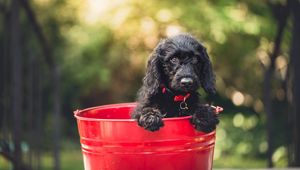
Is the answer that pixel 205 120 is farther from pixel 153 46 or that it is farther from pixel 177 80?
pixel 153 46

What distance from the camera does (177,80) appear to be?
2.44 m

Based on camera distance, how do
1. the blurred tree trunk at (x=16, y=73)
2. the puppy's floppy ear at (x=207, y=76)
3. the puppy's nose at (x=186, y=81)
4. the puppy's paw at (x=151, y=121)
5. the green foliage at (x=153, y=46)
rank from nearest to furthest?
the puppy's paw at (x=151, y=121) < the puppy's nose at (x=186, y=81) < the puppy's floppy ear at (x=207, y=76) < the blurred tree trunk at (x=16, y=73) < the green foliage at (x=153, y=46)

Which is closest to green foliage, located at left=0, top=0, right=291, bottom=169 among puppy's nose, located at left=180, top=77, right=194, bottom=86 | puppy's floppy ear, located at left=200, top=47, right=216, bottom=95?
puppy's floppy ear, located at left=200, top=47, right=216, bottom=95

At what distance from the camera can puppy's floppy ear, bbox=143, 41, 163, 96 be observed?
258cm

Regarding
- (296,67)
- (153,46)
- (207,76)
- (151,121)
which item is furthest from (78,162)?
(151,121)

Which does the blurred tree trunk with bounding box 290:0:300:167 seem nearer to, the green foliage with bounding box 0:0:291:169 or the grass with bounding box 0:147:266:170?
the green foliage with bounding box 0:0:291:169

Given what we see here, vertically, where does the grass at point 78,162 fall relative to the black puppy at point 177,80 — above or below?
below

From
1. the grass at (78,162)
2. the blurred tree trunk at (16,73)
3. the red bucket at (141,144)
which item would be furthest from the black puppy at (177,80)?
the grass at (78,162)

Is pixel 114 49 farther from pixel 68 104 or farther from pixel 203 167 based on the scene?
pixel 203 167

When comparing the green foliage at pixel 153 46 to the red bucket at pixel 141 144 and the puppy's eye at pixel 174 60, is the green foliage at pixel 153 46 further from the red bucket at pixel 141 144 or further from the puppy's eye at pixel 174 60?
the red bucket at pixel 141 144

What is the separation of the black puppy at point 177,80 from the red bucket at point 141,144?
115mm

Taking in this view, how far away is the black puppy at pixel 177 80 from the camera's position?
2463 mm

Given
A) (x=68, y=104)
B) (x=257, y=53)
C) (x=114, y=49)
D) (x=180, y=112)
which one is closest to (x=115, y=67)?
(x=114, y=49)

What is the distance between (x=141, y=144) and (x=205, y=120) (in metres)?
0.30
